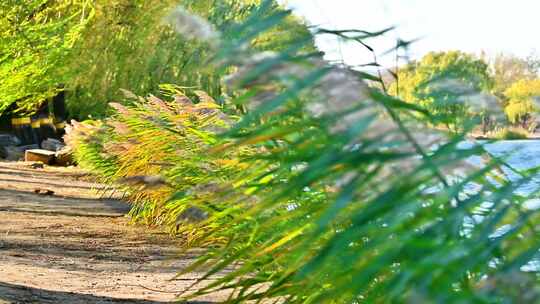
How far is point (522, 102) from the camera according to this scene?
3.85 metres

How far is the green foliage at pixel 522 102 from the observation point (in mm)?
2496

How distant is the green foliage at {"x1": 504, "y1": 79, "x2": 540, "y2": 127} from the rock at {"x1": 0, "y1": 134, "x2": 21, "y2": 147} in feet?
38.2

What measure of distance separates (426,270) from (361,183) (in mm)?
219

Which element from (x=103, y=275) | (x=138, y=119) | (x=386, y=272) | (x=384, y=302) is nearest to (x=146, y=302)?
(x=103, y=275)

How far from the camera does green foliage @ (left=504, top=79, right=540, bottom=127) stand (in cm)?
250

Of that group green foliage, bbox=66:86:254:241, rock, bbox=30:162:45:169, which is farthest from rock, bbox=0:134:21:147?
green foliage, bbox=66:86:254:241

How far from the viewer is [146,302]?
4.48 meters

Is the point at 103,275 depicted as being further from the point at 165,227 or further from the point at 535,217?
the point at 535,217

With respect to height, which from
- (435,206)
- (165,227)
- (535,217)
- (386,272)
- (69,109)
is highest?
(435,206)

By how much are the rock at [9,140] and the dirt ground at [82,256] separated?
1299 centimetres

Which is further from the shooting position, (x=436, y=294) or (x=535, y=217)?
(x=535, y=217)

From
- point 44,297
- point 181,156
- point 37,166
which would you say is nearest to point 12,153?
point 37,166

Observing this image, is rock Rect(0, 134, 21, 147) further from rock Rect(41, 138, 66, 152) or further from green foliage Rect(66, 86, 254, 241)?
green foliage Rect(66, 86, 254, 241)

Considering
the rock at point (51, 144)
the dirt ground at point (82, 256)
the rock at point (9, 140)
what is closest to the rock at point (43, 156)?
the rock at point (51, 144)
